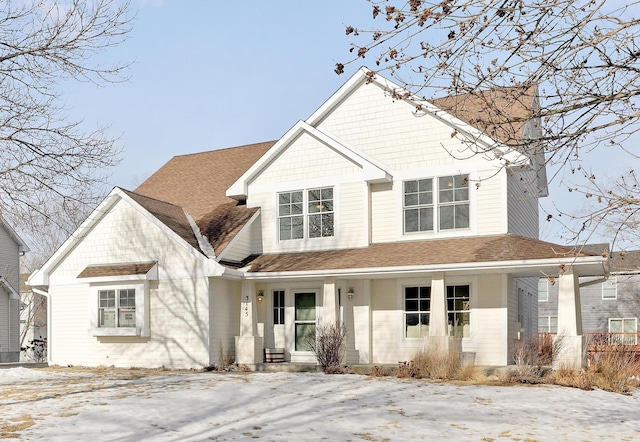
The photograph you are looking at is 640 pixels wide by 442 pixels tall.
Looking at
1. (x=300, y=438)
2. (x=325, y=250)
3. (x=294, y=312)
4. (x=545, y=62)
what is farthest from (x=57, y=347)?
(x=545, y=62)

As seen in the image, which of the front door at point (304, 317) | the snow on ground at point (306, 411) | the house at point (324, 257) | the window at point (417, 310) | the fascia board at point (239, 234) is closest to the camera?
the snow on ground at point (306, 411)

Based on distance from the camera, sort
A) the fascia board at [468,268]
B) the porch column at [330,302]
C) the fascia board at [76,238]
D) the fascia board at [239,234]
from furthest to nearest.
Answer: the fascia board at [76,238] → the fascia board at [239,234] → the porch column at [330,302] → the fascia board at [468,268]

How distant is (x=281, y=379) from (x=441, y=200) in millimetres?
7080

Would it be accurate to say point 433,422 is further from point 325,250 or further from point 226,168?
point 226,168

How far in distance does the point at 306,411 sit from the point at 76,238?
1163 centimetres

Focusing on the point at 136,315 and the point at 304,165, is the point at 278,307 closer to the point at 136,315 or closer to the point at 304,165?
the point at 136,315

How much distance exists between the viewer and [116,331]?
2011 cm

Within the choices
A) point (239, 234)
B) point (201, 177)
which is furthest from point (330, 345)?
point (201, 177)

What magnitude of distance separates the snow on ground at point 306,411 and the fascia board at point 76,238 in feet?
21.1

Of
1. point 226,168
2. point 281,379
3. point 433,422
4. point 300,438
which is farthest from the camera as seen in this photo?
point 226,168

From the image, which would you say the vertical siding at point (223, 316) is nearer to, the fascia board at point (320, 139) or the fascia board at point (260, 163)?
the fascia board at point (260, 163)

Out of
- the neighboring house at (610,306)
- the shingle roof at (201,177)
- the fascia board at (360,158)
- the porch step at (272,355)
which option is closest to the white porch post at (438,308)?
the fascia board at (360,158)

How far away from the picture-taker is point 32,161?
1312 cm

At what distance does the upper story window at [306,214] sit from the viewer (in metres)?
20.5
